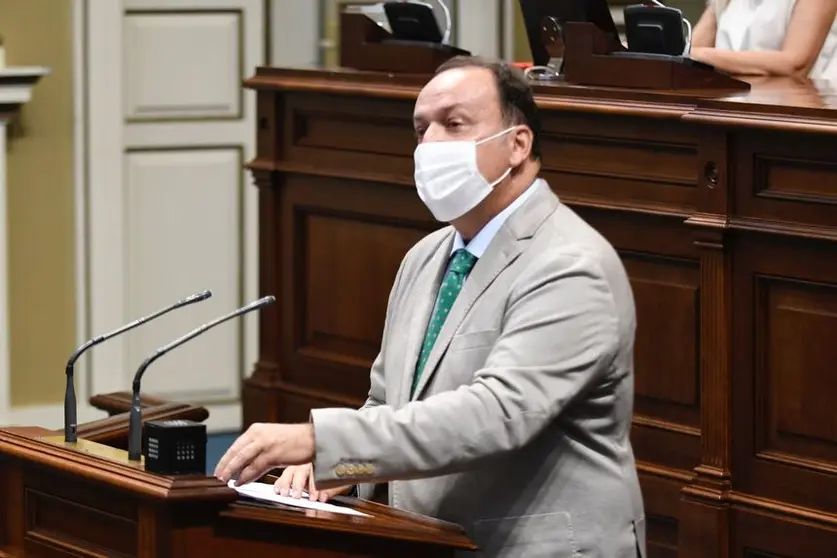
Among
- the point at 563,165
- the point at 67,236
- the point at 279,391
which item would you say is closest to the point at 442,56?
the point at 563,165

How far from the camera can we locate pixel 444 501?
7.50ft

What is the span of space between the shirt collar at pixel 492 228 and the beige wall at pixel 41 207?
132 inches

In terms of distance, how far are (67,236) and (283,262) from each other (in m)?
1.35

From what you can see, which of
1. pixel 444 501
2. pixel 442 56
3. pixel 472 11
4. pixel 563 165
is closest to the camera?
pixel 444 501

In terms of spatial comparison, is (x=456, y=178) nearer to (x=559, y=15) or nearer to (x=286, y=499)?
(x=286, y=499)

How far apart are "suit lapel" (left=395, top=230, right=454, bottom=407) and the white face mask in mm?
90

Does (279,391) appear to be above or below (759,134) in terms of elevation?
below

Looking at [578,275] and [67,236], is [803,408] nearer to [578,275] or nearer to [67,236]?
[578,275]

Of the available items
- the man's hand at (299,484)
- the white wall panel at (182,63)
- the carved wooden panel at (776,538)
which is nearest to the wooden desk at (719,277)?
the carved wooden panel at (776,538)

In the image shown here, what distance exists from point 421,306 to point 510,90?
34 cm

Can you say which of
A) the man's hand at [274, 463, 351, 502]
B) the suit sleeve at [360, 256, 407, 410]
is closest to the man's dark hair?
the suit sleeve at [360, 256, 407, 410]

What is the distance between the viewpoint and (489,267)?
7.61ft

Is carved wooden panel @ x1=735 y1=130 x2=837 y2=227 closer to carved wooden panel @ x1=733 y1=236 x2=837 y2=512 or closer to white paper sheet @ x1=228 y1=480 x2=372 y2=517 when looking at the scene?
carved wooden panel @ x1=733 y1=236 x2=837 y2=512

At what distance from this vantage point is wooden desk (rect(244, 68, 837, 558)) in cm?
322
